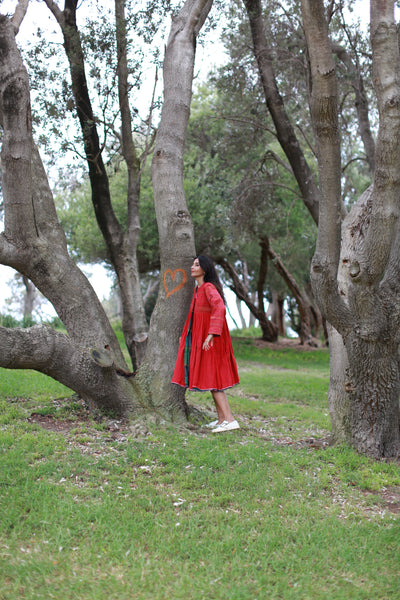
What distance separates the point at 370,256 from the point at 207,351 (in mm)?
2146

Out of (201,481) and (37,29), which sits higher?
(37,29)

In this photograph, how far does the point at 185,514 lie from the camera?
3.98 metres

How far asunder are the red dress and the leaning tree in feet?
0.68

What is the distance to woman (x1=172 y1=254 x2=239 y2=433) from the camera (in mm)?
6020

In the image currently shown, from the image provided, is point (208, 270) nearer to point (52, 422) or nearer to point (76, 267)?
point (76, 267)

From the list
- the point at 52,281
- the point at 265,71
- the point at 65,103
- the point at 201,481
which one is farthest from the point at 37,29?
the point at 201,481

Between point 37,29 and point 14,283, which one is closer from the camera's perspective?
point 37,29

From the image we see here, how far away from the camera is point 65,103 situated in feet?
30.7

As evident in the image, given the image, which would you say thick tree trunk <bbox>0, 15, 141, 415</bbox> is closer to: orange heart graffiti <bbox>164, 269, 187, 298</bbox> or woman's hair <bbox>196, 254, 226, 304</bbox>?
orange heart graffiti <bbox>164, 269, 187, 298</bbox>

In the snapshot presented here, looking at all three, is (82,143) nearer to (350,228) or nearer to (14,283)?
(350,228)

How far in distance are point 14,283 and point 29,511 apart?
42.0 metres

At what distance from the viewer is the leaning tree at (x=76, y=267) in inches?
227

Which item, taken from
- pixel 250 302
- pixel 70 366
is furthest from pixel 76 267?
pixel 250 302

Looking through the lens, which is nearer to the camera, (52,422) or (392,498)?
(392,498)
